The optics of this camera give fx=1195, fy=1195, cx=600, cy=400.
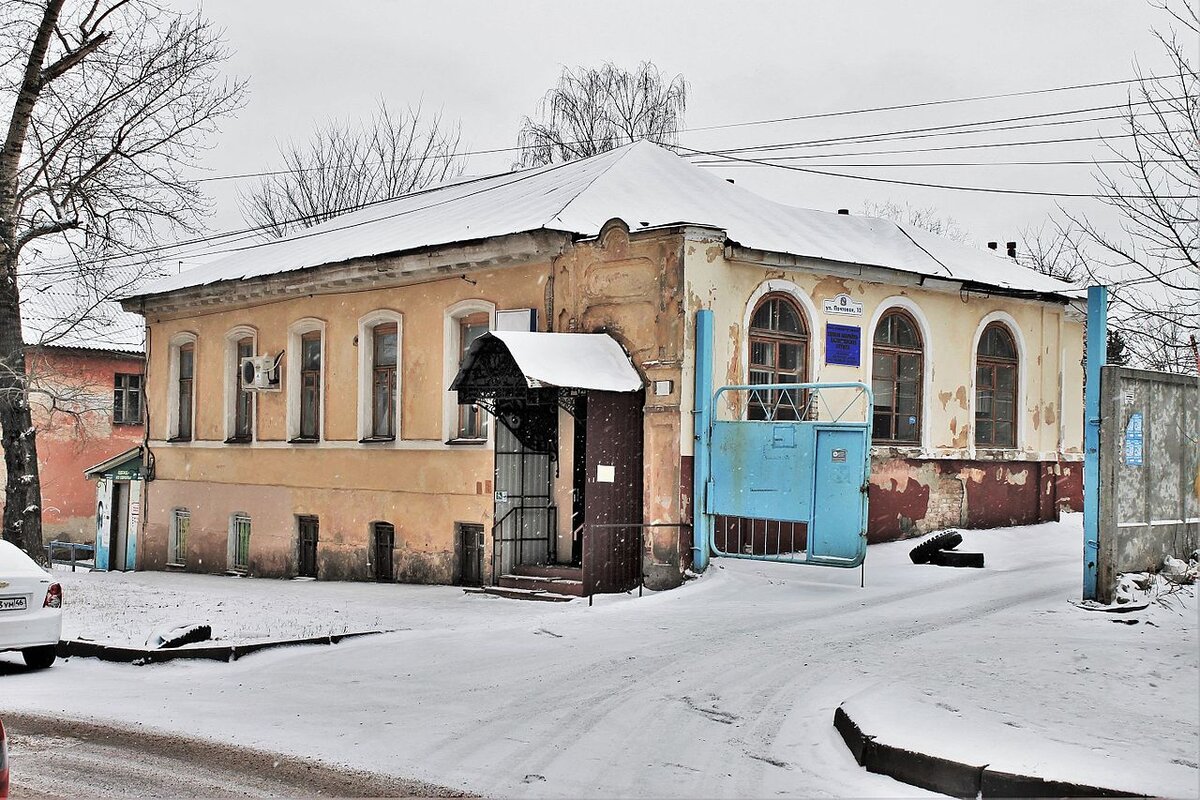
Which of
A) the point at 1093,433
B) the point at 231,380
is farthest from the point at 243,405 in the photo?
the point at 1093,433

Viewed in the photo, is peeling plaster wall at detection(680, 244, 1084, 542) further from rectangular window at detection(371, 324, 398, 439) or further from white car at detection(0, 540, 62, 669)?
white car at detection(0, 540, 62, 669)

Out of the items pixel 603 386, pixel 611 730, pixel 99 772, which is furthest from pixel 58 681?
pixel 603 386

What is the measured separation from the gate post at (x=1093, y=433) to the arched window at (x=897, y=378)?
6.29 meters

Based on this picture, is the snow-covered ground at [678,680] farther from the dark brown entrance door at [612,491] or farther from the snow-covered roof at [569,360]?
the snow-covered roof at [569,360]

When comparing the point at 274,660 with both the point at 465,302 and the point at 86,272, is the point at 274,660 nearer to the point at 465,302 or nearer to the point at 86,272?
the point at 465,302

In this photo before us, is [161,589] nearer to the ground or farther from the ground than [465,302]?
nearer to the ground

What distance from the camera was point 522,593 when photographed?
49.6 ft

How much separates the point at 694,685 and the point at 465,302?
9271 mm

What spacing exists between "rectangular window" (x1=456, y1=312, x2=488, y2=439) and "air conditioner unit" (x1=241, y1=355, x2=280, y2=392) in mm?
5260

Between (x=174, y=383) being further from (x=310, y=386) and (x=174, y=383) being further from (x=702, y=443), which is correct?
Answer: (x=702, y=443)

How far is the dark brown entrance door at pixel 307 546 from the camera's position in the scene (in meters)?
21.0

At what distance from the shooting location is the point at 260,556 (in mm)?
22047

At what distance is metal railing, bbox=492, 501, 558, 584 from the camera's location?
53.8ft

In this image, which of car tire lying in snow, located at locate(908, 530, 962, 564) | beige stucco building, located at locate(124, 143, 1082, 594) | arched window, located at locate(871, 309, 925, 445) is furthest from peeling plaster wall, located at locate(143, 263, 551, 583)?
car tire lying in snow, located at locate(908, 530, 962, 564)
